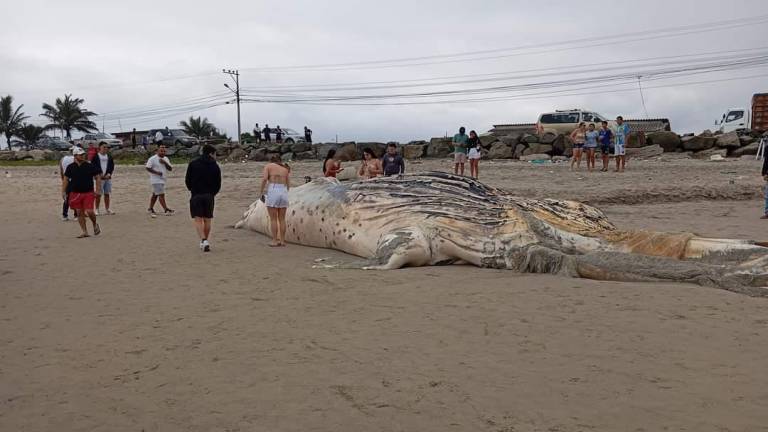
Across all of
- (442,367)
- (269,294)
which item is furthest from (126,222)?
(442,367)

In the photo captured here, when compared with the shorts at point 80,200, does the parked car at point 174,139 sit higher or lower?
higher

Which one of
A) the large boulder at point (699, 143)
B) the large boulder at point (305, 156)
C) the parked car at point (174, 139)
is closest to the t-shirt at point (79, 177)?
the large boulder at point (305, 156)

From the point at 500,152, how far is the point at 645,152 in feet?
19.6

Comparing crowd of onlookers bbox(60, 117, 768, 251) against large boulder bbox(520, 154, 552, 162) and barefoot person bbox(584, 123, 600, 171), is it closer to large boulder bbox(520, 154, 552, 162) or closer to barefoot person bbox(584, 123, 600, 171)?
barefoot person bbox(584, 123, 600, 171)

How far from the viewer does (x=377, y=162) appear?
14953 mm

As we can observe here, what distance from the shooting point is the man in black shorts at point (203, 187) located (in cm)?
1058

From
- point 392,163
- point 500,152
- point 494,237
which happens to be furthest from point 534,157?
point 494,237

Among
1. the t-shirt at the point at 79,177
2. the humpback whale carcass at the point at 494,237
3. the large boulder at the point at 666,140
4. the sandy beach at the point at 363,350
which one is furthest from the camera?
the large boulder at the point at 666,140

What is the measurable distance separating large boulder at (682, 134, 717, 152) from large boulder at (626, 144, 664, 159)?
4.29ft

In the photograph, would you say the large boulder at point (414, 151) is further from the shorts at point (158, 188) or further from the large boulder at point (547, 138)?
the shorts at point (158, 188)

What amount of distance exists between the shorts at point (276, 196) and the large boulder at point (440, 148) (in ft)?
69.9

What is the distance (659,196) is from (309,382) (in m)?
13.5

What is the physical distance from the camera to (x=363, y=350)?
496cm

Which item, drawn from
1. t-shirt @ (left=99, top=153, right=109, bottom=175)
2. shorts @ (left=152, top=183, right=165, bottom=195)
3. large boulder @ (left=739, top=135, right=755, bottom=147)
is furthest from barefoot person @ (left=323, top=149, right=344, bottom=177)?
large boulder @ (left=739, top=135, right=755, bottom=147)
